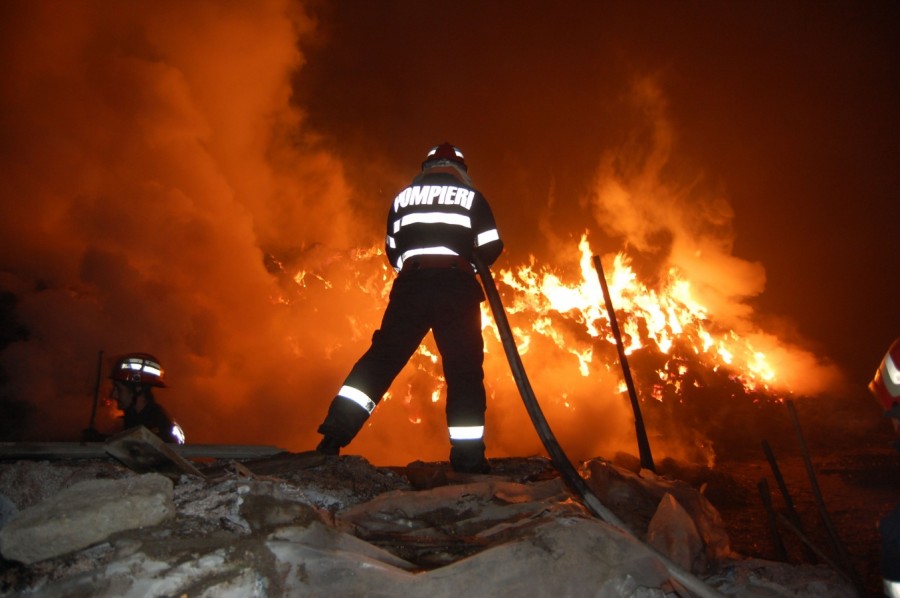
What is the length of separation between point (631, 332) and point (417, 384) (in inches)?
272

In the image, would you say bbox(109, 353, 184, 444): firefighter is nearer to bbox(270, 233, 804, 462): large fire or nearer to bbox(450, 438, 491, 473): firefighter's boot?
bbox(450, 438, 491, 473): firefighter's boot

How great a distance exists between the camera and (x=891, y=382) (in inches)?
71.6

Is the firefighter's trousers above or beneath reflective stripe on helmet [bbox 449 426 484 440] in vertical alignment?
above

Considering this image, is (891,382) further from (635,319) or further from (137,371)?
(635,319)

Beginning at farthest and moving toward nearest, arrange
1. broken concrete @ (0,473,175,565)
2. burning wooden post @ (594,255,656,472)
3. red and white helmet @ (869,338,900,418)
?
burning wooden post @ (594,255,656,472), red and white helmet @ (869,338,900,418), broken concrete @ (0,473,175,565)

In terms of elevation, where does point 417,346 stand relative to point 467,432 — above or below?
above

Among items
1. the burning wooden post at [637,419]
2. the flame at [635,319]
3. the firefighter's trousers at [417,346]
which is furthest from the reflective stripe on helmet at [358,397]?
the flame at [635,319]

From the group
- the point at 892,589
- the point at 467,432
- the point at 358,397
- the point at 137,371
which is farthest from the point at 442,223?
the point at 137,371

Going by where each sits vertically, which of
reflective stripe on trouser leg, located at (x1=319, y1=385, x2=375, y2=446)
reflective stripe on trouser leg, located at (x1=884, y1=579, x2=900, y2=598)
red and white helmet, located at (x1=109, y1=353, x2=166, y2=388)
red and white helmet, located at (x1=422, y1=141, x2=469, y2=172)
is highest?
red and white helmet, located at (x1=422, y1=141, x2=469, y2=172)

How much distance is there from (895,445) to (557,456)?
1205 mm

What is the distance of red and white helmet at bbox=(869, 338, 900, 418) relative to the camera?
1778mm

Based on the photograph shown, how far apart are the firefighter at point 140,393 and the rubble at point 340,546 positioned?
278 cm

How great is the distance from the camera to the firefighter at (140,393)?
439 centimetres

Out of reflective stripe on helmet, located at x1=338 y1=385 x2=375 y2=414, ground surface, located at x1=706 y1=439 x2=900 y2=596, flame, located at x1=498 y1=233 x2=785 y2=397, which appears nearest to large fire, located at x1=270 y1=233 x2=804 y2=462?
flame, located at x1=498 y1=233 x2=785 y2=397
